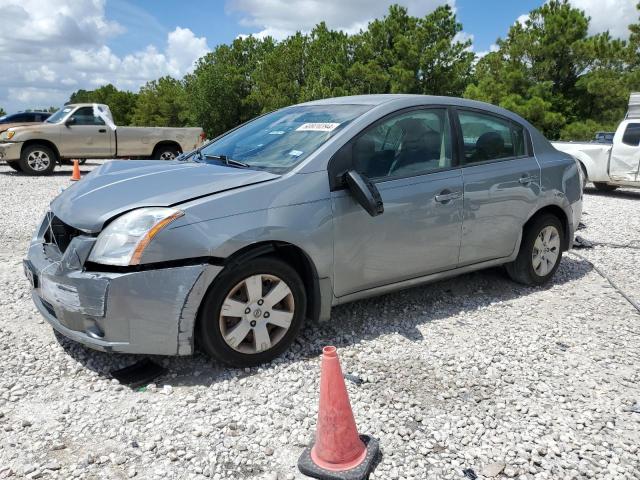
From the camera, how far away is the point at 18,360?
11.8 ft

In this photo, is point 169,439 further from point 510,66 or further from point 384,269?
point 510,66

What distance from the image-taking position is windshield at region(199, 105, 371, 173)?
3844mm

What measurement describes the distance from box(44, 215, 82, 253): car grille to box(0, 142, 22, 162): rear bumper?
11.8 m

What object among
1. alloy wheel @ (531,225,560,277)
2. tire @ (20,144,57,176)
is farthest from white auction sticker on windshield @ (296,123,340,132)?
tire @ (20,144,57,176)

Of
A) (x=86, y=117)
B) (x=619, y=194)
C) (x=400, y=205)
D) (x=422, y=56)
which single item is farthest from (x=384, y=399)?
(x=422, y=56)

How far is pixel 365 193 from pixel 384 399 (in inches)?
50.2

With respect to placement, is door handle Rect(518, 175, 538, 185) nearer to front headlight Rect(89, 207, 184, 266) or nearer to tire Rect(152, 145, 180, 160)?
front headlight Rect(89, 207, 184, 266)

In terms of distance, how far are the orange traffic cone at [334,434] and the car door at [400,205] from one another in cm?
120

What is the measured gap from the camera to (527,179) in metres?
4.82

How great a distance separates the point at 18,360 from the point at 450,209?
3.20 meters

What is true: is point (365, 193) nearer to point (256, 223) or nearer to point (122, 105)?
point (256, 223)

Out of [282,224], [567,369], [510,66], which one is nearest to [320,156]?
[282,224]

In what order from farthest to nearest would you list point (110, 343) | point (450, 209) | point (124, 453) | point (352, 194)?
point (450, 209)
point (352, 194)
point (110, 343)
point (124, 453)

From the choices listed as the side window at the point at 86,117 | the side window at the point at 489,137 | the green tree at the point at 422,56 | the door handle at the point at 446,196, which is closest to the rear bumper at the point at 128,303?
the door handle at the point at 446,196
